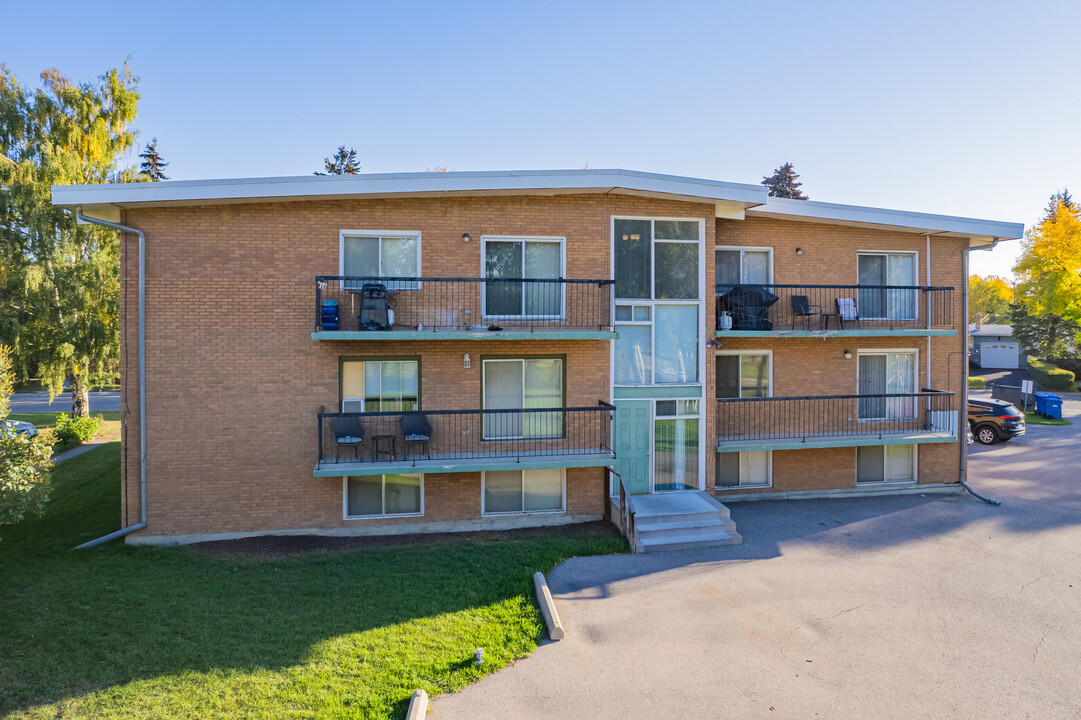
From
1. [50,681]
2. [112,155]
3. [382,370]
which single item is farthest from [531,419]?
[112,155]

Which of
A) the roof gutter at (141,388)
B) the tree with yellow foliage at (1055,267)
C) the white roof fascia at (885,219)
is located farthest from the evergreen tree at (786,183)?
the roof gutter at (141,388)

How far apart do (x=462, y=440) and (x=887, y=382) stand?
34.5ft

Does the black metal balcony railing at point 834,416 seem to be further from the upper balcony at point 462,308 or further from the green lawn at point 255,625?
the green lawn at point 255,625

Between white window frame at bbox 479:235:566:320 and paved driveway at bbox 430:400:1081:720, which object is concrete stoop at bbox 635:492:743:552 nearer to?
paved driveway at bbox 430:400:1081:720

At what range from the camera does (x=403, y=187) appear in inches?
379

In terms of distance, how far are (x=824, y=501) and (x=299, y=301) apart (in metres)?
12.3

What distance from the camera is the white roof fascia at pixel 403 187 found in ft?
29.5

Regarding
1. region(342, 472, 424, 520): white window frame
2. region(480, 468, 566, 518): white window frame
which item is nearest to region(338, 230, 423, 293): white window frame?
region(342, 472, 424, 520): white window frame

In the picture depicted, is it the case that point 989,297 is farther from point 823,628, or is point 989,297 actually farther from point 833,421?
point 823,628

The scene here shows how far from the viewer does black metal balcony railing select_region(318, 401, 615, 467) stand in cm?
976

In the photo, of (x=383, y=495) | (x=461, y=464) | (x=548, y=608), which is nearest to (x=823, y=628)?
(x=548, y=608)

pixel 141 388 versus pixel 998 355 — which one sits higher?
pixel 998 355

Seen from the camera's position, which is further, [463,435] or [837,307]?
[837,307]

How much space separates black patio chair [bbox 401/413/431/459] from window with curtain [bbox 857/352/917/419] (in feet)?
33.5
